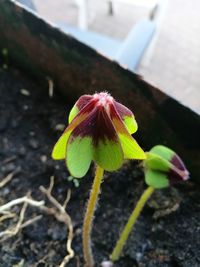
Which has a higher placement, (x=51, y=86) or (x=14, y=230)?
(x=51, y=86)

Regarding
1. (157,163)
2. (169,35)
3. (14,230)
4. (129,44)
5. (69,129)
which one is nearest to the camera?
(69,129)

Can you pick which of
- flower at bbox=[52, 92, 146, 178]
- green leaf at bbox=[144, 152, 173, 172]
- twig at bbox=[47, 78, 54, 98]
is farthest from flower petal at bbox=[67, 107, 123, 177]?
twig at bbox=[47, 78, 54, 98]

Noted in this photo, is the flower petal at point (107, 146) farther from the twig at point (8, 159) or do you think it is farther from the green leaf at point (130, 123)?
the twig at point (8, 159)

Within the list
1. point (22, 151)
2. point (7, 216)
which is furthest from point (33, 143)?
point (7, 216)

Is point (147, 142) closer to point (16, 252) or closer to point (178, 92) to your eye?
point (16, 252)

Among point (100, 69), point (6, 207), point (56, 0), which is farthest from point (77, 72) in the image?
point (56, 0)

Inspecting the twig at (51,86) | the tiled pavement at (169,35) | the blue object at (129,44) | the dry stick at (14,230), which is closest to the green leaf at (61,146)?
the dry stick at (14,230)

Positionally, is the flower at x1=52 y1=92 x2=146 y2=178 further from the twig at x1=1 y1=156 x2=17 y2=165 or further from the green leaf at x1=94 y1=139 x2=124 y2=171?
the twig at x1=1 y1=156 x2=17 y2=165

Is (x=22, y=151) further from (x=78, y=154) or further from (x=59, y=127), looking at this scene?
(x=78, y=154)
